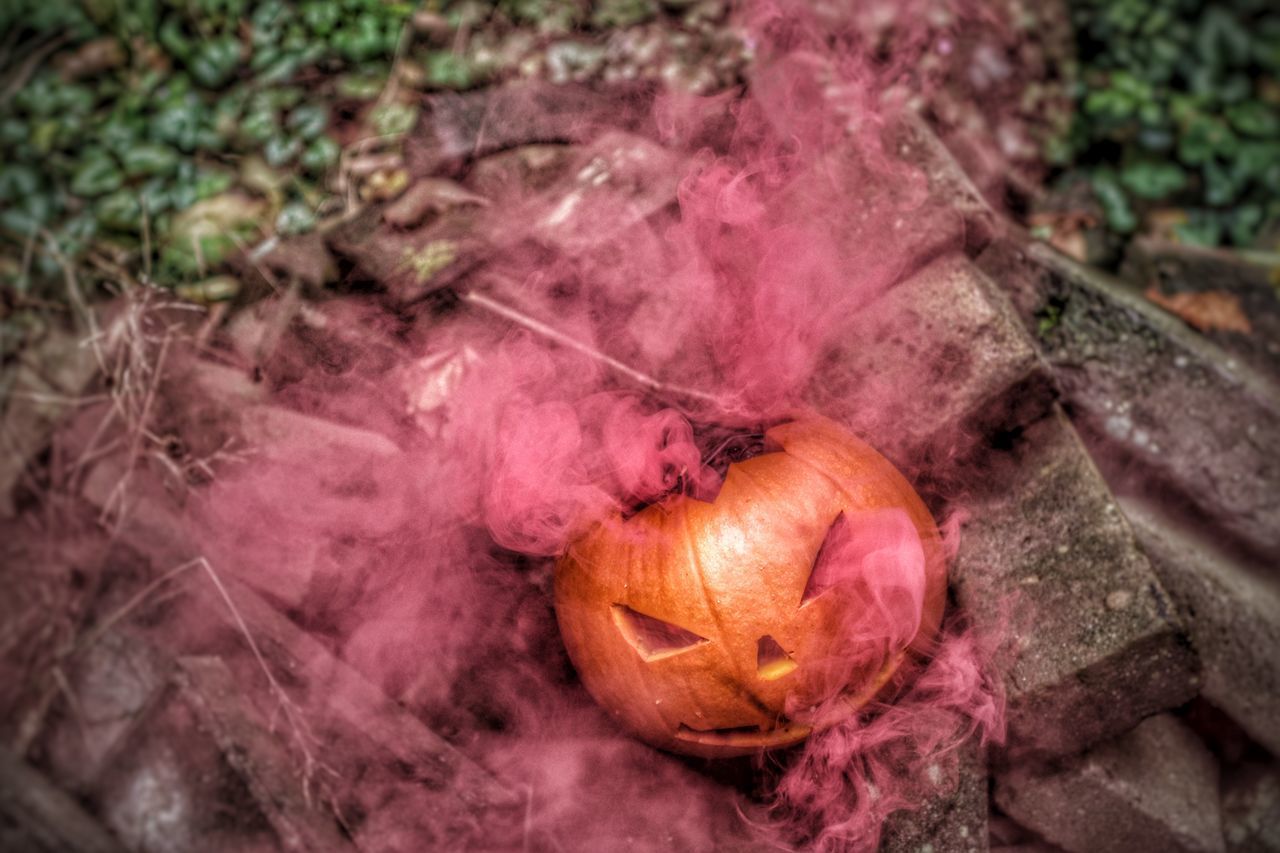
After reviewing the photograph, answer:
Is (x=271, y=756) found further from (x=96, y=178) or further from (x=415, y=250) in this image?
(x=96, y=178)

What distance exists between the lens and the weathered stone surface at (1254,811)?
228cm

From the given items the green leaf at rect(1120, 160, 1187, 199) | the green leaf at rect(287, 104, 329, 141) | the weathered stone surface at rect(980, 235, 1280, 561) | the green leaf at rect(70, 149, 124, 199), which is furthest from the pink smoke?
the green leaf at rect(1120, 160, 1187, 199)

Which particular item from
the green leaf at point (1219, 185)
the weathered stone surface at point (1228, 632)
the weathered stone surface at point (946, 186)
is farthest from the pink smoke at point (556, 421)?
the green leaf at point (1219, 185)

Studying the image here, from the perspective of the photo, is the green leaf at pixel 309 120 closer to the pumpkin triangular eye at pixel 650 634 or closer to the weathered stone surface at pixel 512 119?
the weathered stone surface at pixel 512 119

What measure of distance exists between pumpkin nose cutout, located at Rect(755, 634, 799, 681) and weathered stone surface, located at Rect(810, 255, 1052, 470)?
29.6 inches

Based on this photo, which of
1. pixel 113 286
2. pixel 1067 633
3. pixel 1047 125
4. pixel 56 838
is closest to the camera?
pixel 1067 633

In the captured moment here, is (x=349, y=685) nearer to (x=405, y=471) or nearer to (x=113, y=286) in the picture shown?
(x=405, y=471)

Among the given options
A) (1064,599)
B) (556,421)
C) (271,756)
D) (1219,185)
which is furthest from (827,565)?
(1219,185)

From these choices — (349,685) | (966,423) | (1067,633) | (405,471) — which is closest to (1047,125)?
(966,423)

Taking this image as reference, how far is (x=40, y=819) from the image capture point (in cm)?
255

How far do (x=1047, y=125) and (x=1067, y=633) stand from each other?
2.54 meters

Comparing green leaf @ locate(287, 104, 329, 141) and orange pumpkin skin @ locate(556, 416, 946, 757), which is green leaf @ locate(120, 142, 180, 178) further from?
orange pumpkin skin @ locate(556, 416, 946, 757)

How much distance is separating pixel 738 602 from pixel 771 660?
0.63 feet

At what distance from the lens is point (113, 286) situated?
2768mm
